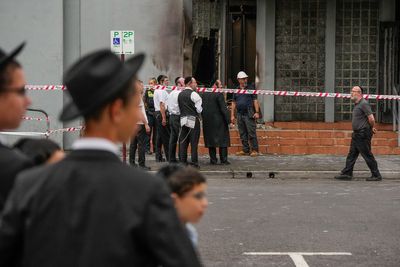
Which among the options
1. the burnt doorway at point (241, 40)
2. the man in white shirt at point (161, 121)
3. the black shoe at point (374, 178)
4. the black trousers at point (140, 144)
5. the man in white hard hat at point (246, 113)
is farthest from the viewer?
the burnt doorway at point (241, 40)

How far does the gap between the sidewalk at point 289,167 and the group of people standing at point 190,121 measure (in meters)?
0.39

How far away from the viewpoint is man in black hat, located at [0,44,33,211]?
11.4ft

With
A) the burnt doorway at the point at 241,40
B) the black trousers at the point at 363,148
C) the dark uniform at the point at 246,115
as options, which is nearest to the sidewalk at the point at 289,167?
the dark uniform at the point at 246,115

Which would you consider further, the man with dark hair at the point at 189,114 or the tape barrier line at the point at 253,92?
the tape barrier line at the point at 253,92

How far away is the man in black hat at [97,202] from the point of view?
2973 millimetres

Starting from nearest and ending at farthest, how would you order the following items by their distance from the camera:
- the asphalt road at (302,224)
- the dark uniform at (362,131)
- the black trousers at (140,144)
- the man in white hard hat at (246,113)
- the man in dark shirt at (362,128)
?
the asphalt road at (302,224)
the man in dark shirt at (362,128)
the dark uniform at (362,131)
the black trousers at (140,144)
the man in white hard hat at (246,113)

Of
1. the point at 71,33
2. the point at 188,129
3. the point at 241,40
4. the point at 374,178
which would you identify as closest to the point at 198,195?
the point at 374,178

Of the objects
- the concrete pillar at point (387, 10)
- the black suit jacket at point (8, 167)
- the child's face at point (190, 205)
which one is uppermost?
the concrete pillar at point (387, 10)

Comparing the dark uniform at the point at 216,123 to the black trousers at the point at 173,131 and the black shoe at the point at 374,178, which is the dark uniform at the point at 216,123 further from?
the black shoe at the point at 374,178

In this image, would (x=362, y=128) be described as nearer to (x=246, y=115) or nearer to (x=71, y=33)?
(x=246, y=115)

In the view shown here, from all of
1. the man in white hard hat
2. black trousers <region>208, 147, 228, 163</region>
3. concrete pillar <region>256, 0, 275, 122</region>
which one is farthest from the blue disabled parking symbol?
concrete pillar <region>256, 0, 275, 122</region>

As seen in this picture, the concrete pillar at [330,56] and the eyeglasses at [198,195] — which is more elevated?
the concrete pillar at [330,56]

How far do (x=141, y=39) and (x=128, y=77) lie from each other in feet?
63.5

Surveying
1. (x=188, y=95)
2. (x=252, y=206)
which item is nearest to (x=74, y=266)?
(x=252, y=206)
